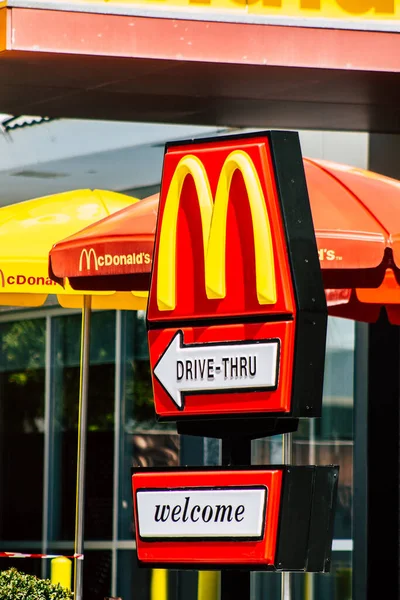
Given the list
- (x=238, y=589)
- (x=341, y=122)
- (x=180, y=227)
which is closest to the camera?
(x=238, y=589)

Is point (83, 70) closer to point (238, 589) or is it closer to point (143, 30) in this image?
point (143, 30)

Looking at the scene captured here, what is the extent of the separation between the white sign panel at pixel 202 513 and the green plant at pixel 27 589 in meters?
4.50

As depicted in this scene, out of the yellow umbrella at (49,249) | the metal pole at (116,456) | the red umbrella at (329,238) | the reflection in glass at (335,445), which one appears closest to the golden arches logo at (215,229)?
the red umbrella at (329,238)

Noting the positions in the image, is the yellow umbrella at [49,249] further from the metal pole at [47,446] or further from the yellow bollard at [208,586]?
the metal pole at [47,446]

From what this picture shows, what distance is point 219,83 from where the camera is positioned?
8742 millimetres

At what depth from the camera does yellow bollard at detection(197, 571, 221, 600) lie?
9.77 metres

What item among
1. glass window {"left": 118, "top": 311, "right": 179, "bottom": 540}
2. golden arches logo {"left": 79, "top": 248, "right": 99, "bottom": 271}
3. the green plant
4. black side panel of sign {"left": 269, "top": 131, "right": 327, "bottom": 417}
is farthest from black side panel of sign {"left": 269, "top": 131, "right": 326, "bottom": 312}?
glass window {"left": 118, "top": 311, "right": 179, "bottom": 540}

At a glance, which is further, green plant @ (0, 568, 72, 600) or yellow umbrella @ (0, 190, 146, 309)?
green plant @ (0, 568, 72, 600)

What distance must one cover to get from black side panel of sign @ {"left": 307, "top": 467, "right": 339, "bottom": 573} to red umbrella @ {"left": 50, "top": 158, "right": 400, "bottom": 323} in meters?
2.64

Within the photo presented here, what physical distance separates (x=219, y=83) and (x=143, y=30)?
735 millimetres

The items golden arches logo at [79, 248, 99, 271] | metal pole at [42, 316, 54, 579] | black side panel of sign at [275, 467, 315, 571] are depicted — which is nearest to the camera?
black side panel of sign at [275, 467, 315, 571]

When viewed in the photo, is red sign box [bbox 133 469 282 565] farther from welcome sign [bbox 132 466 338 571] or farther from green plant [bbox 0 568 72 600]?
green plant [bbox 0 568 72 600]

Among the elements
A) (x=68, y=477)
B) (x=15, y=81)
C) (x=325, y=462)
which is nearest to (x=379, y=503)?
(x=325, y=462)

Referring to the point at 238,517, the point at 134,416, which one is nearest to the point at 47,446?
the point at 134,416
